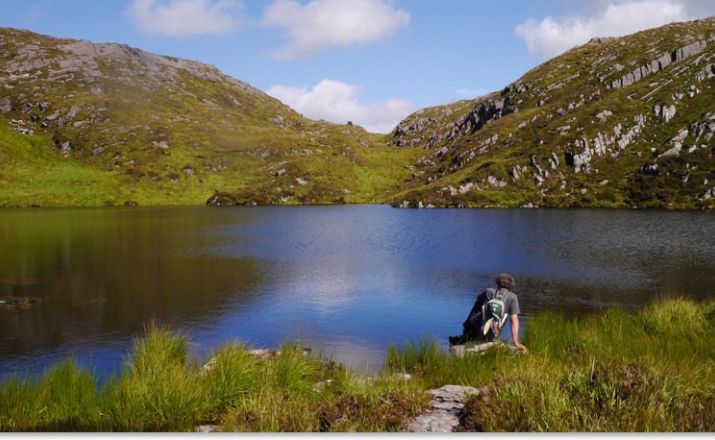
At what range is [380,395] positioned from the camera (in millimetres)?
11344

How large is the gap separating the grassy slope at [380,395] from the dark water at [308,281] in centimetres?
855

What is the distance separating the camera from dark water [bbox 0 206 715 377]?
2802 centimetres

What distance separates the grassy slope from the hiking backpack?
1.61 m

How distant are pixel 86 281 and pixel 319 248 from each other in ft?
96.8

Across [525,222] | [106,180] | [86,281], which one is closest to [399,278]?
[86,281]

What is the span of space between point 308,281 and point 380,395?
110 feet

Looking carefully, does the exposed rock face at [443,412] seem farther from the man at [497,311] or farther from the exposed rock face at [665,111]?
the exposed rock face at [665,111]

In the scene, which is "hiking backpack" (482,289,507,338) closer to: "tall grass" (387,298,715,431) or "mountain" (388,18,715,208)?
"tall grass" (387,298,715,431)

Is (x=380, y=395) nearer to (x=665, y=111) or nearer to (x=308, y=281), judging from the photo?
(x=308, y=281)

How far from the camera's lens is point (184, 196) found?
18412 cm

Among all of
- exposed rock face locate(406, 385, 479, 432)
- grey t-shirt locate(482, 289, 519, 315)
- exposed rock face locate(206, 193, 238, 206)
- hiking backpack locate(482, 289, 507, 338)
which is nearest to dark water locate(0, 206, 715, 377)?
hiking backpack locate(482, 289, 507, 338)

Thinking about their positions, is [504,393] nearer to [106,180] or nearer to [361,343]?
[361,343]

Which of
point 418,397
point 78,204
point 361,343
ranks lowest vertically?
point 361,343

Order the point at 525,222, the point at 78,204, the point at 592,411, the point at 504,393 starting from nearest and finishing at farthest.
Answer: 1. the point at 592,411
2. the point at 504,393
3. the point at 525,222
4. the point at 78,204
